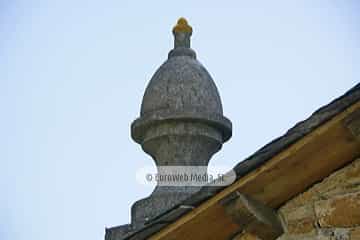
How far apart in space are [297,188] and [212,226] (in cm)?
54

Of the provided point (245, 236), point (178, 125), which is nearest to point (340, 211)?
point (245, 236)

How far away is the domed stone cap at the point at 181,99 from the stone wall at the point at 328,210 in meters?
1.68

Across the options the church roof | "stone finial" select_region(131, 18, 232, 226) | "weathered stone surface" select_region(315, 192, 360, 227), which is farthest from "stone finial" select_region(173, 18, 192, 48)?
"weathered stone surface" select_region(315, 192, 360, 227)

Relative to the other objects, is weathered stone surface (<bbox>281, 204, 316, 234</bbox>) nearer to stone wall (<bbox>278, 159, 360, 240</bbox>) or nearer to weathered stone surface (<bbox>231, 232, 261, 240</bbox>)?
stone wall (<bbox>278, 159, 360, 240</bbox>)

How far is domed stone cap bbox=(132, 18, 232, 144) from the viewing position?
220 inches

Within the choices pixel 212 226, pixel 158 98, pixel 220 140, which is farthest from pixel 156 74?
pixel 212 226

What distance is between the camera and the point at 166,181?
5.44 metres

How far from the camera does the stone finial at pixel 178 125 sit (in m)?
5.50

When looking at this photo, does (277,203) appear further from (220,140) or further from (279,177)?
(220,140)

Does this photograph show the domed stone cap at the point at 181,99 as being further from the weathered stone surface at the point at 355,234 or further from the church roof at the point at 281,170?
the weathered stone surface at the point at 355,234

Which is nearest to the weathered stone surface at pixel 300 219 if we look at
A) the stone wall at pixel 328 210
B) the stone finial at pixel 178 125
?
the stone wall at pixel 328 210

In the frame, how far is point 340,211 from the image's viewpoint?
3.90m

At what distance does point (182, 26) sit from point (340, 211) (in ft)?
9.26

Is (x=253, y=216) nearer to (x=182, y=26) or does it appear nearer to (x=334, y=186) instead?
(x=334, y=186)
